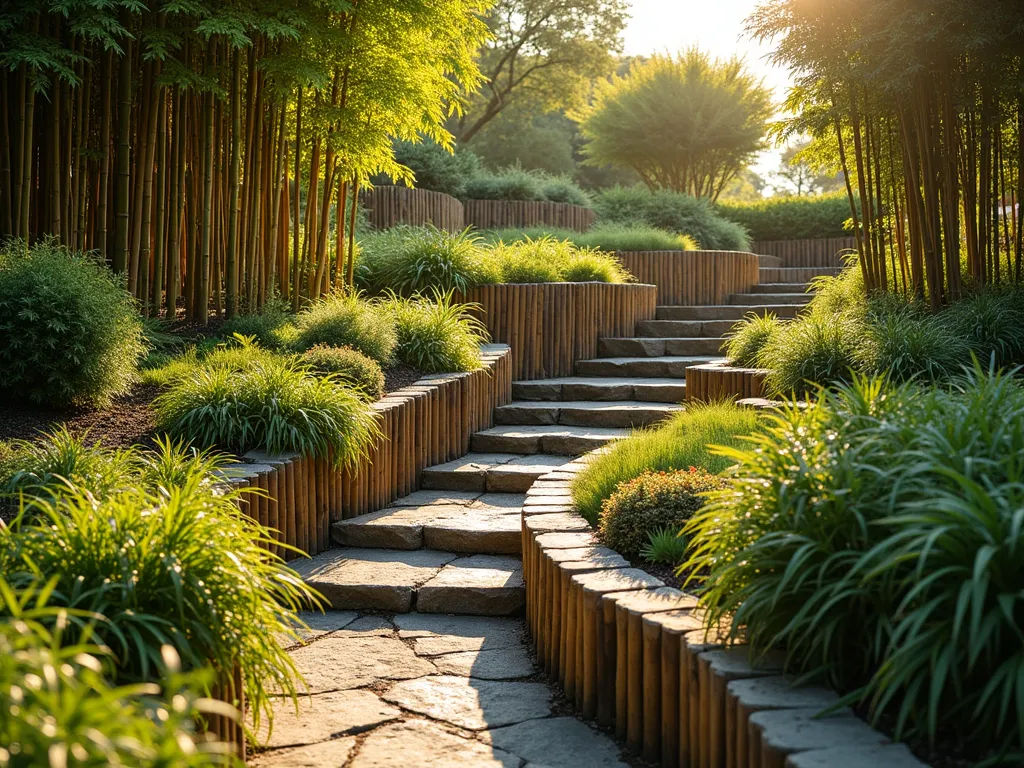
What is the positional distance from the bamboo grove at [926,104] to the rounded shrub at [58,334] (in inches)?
181

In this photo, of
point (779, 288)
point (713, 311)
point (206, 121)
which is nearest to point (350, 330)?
point (206, 121)

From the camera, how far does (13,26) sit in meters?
5.61

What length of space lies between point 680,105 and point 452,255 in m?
12.7

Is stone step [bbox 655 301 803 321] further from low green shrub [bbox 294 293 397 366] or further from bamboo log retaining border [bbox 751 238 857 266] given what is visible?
Answer: bamboo log retaining border [bbox 751 238 857 266]

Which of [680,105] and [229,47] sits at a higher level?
[680,105]

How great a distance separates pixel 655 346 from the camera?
7.98 meters

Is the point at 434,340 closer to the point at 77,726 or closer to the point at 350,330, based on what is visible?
the point at 350,330

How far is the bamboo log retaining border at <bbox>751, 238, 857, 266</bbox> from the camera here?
14.6 m

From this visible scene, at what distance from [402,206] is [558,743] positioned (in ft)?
32.4

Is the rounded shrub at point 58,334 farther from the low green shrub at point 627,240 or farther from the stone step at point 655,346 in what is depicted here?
the low green shrub at point 627,240

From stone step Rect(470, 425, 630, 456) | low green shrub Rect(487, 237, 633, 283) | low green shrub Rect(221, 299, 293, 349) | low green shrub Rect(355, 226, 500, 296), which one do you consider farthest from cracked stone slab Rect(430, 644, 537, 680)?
low green shrub Rect(487, 237, 633, 283)

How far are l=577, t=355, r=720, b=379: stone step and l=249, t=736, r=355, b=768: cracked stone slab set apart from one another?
16.7ft

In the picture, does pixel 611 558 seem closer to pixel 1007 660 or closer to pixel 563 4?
pixel 1007 660

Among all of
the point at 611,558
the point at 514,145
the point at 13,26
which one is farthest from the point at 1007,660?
the point at 514,145
